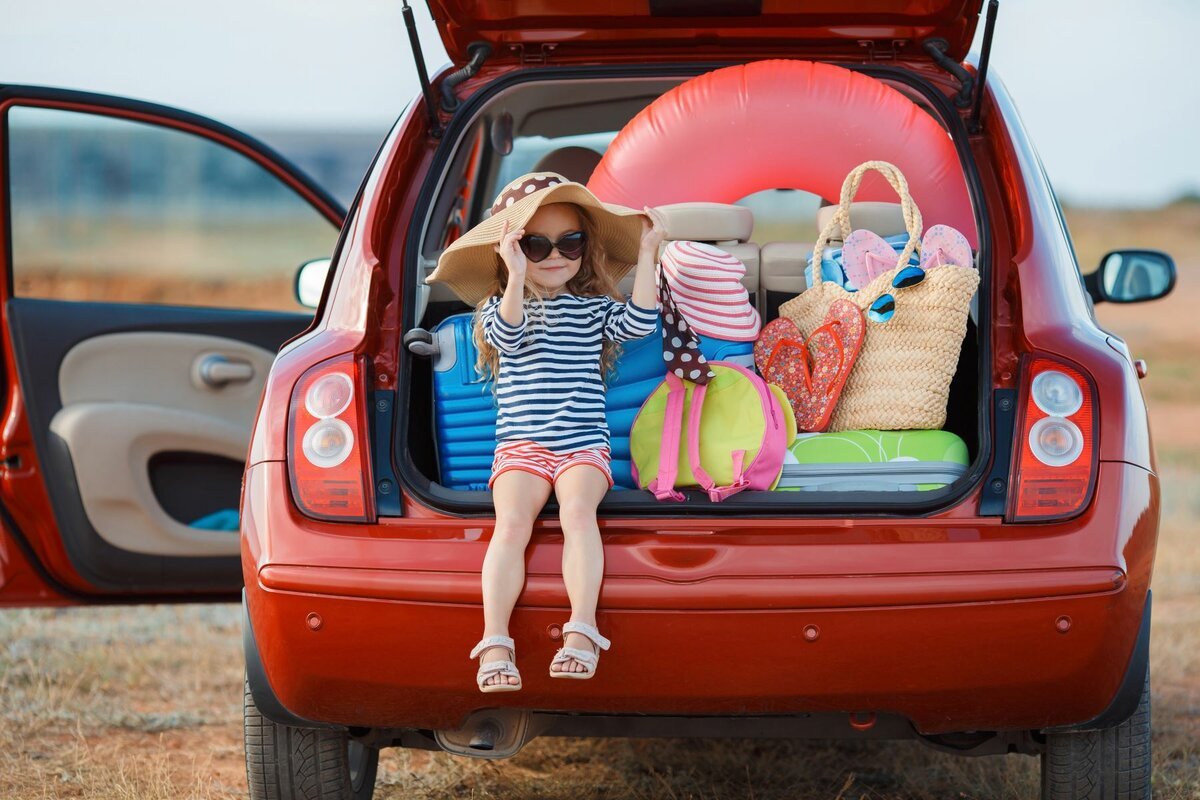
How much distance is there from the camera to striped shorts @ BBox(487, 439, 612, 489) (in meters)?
2.76

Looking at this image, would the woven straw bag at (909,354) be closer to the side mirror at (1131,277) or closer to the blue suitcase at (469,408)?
the blue suitcase at (469,408)

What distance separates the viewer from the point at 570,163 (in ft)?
14.6

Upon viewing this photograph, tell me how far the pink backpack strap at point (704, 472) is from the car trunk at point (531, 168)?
2 cm

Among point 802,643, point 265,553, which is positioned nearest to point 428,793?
point 265,553

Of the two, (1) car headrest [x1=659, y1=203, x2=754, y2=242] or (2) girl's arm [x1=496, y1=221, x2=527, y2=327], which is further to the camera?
(1) car headrest [x1=659, y1=203, x2=754, y2=242]

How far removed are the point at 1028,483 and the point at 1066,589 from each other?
8.4 inches

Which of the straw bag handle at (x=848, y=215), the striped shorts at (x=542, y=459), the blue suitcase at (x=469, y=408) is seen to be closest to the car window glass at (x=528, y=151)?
the straw bag handle at (x=848, y=215)

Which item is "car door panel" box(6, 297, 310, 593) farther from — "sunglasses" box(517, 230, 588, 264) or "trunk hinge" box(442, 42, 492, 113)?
"sunglasses" box(517, 230, 588, 264)

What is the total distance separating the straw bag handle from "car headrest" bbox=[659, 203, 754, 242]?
→ 0.20m

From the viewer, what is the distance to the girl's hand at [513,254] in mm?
2828

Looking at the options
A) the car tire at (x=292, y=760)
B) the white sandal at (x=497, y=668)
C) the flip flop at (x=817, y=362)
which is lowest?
the car tire at (x=292, y=760)

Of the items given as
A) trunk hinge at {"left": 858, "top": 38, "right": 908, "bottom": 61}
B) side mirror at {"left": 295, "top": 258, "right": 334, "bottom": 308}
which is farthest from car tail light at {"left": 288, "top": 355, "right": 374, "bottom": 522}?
trunk hinge at {"left": 858, "top": 38, "right": 908, "bottom": 61}

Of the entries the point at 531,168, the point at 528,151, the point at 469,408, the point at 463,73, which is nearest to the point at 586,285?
the point at 469,408

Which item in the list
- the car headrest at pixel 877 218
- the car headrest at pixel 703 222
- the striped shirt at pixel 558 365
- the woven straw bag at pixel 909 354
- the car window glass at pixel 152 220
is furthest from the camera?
the car window glass at pixel 152 220
